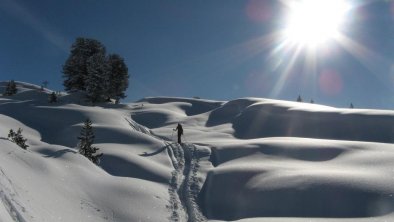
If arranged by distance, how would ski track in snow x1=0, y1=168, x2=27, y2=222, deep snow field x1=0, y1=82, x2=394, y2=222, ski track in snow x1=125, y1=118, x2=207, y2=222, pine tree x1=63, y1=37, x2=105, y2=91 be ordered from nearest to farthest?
ski track in snow x1=0, y1=168, x2=27, y2=222, deep snow field x1=0, y1=82, x2=394, y2=222, ski track in snow x1=125, y1=118, x2=207, y2=222, pine tree x1=63, y1=37, x2=105, y2=91

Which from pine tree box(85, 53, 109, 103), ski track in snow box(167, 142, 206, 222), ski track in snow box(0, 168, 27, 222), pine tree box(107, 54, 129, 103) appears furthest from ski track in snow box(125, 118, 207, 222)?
pine tree box(107, 54, 129, 103)

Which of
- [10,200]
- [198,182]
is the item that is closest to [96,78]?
[198,182]

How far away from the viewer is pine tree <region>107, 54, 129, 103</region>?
2212 inches

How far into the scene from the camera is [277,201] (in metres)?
13.6

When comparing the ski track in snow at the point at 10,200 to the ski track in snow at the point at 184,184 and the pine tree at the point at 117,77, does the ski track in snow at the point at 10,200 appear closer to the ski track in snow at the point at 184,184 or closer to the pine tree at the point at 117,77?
the ski track in snow at the point at 184,184

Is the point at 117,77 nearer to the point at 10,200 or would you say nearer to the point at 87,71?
the point at 87,71

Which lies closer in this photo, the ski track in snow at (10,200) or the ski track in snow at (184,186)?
the ski track in snow at (10,200)

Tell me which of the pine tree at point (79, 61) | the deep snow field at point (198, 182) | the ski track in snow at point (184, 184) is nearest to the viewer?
the deep snow field at point (198, 182)

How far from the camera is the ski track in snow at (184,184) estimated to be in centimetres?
1305

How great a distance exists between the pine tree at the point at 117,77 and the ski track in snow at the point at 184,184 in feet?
108

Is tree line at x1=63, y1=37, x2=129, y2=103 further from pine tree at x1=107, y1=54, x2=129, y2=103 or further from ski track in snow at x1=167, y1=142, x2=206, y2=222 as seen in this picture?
ski track in snow at x1=167, y1=142, x2=206, y2=222

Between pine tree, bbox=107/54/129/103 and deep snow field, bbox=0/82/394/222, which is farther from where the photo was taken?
pine tree, bbox=107/54/129/103

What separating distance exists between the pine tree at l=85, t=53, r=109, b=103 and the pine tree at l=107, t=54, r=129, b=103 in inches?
113

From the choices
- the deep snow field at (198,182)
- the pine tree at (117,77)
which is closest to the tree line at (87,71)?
the pine tree at (117,77)
